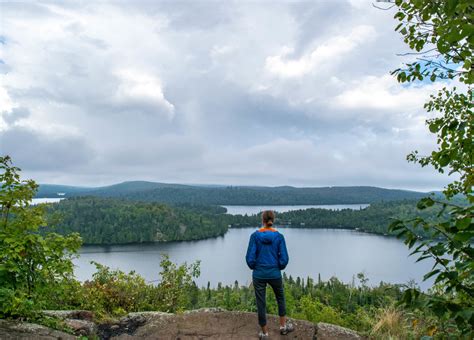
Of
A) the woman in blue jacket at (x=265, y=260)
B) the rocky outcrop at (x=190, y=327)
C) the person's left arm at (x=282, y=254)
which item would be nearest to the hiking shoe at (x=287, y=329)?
the rocky outcrop at (x=190, y=327)

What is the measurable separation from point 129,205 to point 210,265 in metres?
65.2

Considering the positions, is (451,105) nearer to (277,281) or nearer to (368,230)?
(277,281)

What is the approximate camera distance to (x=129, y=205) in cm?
11569

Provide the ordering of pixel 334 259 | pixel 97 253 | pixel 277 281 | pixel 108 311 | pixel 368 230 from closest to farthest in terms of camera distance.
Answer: pixel 277 281
pixel 108 311
pixel 334 259
pixel 97 253
pixel 368 230

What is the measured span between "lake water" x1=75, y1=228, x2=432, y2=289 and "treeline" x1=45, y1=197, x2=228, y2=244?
600cm

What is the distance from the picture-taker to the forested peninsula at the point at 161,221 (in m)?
91.9

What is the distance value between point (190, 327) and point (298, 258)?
62.6m

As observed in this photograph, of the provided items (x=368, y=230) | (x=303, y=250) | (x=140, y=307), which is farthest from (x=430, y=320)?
(x=368, y=230)

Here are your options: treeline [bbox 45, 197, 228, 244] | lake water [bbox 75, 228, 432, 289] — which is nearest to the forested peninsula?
treeline [bbox 45, 197, 228, 244]

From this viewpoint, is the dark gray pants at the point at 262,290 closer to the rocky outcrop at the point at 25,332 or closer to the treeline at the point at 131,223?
the rocky outcrop at the point at 25,332

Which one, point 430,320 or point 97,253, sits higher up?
point 430,320

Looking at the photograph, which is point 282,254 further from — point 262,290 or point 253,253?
point 262,290

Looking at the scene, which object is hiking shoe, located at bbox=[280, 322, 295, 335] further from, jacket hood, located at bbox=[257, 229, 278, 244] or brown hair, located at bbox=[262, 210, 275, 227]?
brown hair, located at bbox=[262, 210, 275, 227]

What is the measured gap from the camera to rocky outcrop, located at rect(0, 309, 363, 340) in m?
5.56
